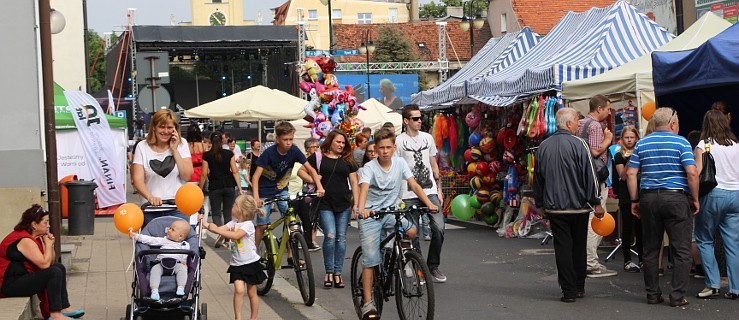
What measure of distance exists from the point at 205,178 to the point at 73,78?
4145 centimetres

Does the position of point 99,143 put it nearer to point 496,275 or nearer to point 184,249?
point 496,275

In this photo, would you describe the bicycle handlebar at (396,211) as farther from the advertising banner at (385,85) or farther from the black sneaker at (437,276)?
the advertising banner at (385,85)

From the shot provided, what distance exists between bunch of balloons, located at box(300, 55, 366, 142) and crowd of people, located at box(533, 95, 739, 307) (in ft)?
29.9

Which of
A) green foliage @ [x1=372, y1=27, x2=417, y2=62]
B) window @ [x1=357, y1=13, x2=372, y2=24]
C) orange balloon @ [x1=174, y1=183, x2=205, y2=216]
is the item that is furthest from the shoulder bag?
window @ [x1=357, y1=13, x2=372, y2=24]

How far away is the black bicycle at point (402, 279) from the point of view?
850 centimetres

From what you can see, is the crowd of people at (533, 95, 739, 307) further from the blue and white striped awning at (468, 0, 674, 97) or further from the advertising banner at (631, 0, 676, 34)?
the advertising banner at (631, 0, 676, 34)

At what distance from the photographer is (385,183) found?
9.66 m

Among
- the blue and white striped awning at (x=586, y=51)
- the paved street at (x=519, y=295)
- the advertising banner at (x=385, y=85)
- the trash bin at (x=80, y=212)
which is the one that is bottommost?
the paved street at (x=519, y=295)

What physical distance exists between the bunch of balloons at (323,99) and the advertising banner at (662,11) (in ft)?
48.2

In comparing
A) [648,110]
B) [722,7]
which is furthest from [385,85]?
[648,110]

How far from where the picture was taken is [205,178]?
53.1 feet

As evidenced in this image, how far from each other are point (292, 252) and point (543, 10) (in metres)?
57.7

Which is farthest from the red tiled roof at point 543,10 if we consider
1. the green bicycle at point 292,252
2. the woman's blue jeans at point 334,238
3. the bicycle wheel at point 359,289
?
the bicycle wheel at point 359,289

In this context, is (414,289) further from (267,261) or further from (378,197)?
(267,261)
